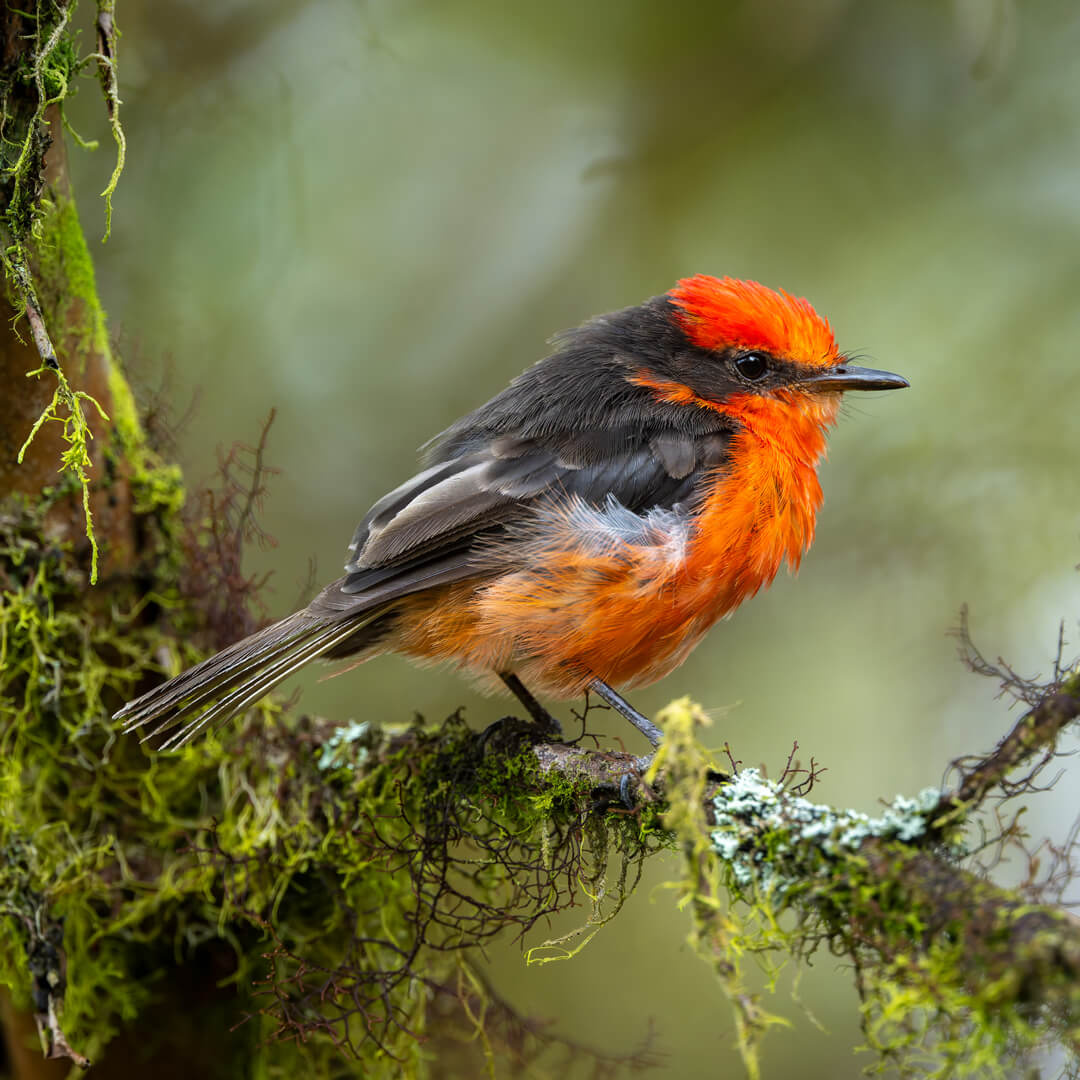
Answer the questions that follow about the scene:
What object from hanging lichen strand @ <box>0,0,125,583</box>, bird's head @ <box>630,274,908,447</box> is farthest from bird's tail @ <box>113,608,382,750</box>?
bird's head @ <box>630,274,908,447</box>

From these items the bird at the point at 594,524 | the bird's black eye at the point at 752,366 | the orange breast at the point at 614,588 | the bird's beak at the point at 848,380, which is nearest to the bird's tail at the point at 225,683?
the bird at the point at 594,524

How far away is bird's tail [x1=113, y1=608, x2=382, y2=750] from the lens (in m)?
3.12

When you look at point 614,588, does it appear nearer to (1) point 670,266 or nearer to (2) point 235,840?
(2) point 235,840

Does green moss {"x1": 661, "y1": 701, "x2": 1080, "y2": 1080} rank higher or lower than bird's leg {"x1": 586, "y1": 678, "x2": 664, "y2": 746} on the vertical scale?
lower

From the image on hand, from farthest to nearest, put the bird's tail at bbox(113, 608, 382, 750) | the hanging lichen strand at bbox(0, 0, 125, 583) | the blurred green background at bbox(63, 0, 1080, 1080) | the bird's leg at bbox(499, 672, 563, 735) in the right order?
the blurred green background at bbox(63, 0, 1080, 1080)
the bird's leg at bbox(499, 672, 563, 735)
the bird's tail at bbox(113, 608, 382, 750)
the hanging lichen strand at bbox(0, 0, 125, 583)

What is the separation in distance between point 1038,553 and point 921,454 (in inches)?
31.5

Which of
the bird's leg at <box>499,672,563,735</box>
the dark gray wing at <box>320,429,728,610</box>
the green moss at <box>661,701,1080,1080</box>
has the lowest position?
the green moss at <box>661,701,1080,1080</box>

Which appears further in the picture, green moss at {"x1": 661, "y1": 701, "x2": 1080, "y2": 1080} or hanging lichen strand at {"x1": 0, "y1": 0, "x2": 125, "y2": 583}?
hanging lichen strand at {"x1": 0, "y1": 0, "x2": 125, "y2": 583}

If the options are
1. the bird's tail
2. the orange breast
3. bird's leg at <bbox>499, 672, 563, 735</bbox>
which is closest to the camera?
the bird's tail

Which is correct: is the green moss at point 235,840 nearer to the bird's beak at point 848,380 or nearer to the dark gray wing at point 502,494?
the dark gray wing at point 502,494

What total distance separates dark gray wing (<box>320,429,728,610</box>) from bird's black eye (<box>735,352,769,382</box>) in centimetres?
48

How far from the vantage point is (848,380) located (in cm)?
406

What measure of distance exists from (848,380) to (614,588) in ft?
4.62

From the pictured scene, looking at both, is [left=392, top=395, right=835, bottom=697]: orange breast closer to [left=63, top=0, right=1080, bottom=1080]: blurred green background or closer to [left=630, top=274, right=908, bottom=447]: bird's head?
[left=630, top=274, right=908, bottom=447]: bird's head
